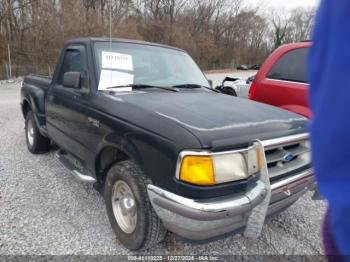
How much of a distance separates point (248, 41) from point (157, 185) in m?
61.0

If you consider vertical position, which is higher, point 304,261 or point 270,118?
point 270,118

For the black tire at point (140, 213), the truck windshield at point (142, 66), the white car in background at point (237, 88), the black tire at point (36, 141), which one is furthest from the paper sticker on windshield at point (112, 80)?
the white car in background at point (237, 88)

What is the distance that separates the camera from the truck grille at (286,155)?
2430 mm

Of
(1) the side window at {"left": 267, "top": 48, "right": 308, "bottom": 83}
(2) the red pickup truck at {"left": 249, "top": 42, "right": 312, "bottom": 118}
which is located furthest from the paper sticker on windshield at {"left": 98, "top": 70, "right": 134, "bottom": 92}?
(1) the side window at {"left": 267, "top": 48, "right": 308, "bottom": 83}

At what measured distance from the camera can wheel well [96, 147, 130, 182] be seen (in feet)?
9.25

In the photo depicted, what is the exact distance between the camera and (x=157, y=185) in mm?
2244

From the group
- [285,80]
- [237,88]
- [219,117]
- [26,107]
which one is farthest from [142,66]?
[237,88]

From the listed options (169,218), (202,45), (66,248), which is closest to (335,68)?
(169,218)

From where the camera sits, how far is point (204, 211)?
202 cm

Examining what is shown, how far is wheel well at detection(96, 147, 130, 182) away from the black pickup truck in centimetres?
1

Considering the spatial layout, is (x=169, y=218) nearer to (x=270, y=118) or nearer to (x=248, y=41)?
(x=270, y=118)

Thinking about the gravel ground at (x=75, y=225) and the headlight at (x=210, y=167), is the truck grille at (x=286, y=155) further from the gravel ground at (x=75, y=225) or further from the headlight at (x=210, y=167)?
the gravel ground at (x=75, y=225)

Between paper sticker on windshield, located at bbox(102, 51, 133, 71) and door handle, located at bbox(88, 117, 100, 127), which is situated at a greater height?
paper sticker on windshield, located at bbox(102, 51, 133, 71)

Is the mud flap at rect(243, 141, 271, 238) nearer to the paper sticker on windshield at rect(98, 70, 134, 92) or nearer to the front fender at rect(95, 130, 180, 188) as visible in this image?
the front fender at rect(95, 130, 180, 188)
